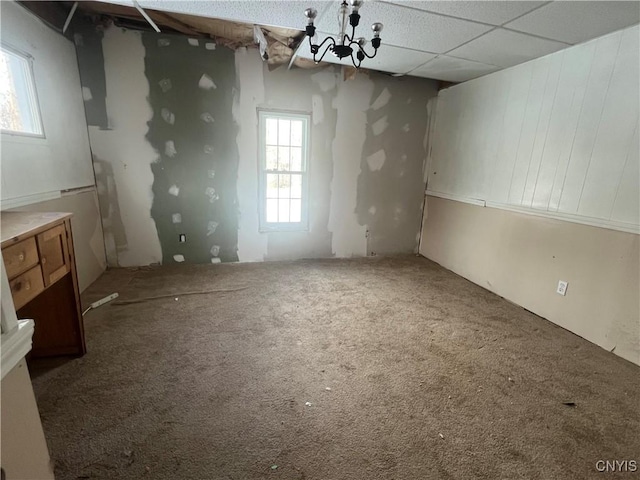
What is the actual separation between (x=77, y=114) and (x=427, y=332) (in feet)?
13.1

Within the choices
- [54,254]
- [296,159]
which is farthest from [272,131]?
[54,254]

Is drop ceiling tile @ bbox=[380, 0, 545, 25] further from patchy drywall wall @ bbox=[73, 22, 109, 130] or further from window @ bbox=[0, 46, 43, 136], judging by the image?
patchy drywall wall @ bbox=[73, 22, 109, 130]

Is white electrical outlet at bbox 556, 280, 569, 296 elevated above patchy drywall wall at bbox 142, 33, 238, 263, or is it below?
below

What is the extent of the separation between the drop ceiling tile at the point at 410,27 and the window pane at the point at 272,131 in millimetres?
1438

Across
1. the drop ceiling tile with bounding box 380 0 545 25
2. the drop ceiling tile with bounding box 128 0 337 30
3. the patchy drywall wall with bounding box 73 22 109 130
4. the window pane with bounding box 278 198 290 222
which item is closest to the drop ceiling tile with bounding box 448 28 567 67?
the drop ceiling tile with bounding box 380 0 545 25

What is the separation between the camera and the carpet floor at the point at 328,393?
1.39 m

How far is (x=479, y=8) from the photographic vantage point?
1.96 metres

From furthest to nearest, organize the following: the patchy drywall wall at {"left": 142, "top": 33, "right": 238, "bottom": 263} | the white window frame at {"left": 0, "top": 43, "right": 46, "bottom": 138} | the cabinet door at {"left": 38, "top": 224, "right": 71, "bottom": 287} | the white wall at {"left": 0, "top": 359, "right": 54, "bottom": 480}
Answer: the patchy drywall wall at {"left": 142, "top": 33, "right": 238, "bottom": 263}, the white window frame at {"left": 0, "top": 43, "right": 46, "bottom": 138}, the cabinet door at {"left": 38, "top": 224, "right": 71, "bottom": 287}, the white wall at {"left": 0, "top": 359, "right": 54, "bottom": 480}

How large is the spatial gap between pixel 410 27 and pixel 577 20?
112cm

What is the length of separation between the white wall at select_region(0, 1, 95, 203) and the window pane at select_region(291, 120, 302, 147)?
A: 225cm

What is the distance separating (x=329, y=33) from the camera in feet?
8.18

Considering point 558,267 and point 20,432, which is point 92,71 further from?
point 558,267

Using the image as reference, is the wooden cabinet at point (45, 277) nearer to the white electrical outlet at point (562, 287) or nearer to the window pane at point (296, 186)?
the window pane at point (296, 186)

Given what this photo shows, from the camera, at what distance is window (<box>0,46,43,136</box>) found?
214 cm
